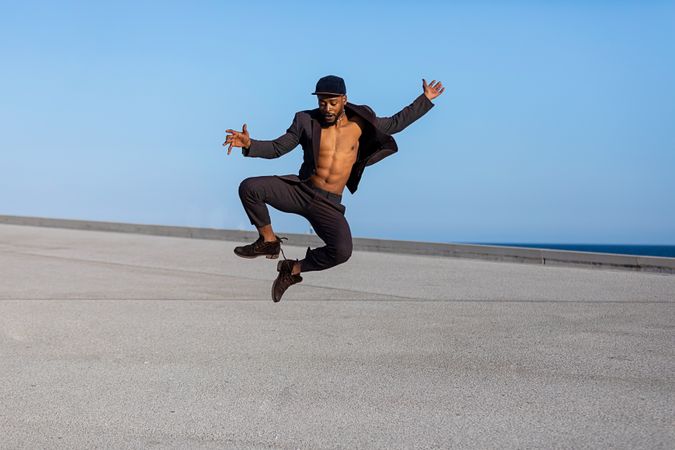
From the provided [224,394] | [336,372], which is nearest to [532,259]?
[336,372]

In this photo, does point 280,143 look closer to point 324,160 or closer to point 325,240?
point 324,160

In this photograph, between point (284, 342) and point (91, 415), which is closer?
point (91, 415)

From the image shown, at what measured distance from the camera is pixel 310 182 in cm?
705

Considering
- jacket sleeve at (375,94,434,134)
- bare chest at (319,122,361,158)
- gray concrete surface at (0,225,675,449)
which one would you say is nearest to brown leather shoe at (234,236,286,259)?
bare chest at (319,122,361,158)

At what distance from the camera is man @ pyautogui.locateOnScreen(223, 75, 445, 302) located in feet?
22.2

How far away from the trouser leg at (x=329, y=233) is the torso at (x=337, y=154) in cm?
17

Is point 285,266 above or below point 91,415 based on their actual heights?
above

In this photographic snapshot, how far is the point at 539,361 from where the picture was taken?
10789mm

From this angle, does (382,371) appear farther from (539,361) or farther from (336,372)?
(539,361)

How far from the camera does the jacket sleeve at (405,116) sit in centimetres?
698

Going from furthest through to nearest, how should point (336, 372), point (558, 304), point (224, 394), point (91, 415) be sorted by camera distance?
point (558, 304)
point (336, 372)
point (224, 394)
point (91, 415)

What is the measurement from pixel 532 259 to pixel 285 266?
49.0 ft

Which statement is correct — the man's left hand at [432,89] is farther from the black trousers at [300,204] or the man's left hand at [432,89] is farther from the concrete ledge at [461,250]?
the concrete ledge at [461,250]

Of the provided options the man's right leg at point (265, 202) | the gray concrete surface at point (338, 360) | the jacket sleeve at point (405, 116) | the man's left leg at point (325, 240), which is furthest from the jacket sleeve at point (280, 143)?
the gray concrete surface at point (338, 360)
